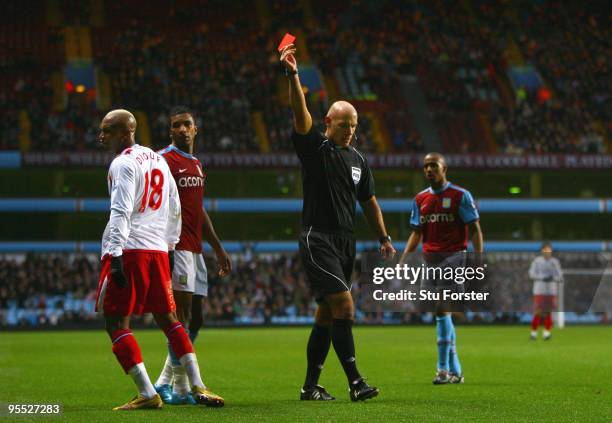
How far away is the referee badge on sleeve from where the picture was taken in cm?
822

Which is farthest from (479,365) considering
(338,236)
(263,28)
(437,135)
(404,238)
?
(263,28)

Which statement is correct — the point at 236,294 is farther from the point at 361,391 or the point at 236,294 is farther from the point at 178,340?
the point at 178,340

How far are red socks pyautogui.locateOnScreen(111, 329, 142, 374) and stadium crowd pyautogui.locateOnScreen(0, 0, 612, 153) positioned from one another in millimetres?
29809

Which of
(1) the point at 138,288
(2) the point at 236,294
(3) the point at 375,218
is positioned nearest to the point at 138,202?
(1) the point at 138,288

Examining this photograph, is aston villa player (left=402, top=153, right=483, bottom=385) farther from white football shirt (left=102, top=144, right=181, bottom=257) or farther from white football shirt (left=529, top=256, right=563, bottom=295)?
white football shirt (left=529, top=256, right=563, bottom=295)

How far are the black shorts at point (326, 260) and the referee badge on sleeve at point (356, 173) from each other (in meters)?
0.48

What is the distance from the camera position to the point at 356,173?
27.1ft

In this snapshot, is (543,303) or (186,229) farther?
(543,303)

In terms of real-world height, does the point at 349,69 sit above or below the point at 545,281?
above

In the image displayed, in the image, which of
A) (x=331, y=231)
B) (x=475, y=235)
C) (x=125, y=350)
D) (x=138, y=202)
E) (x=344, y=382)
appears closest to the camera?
(x=125, y=350)

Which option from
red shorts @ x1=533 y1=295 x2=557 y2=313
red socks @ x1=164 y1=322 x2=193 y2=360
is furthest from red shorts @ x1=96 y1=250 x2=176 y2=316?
red shorts @ x1=533 y1=295 x2=557 y2=313

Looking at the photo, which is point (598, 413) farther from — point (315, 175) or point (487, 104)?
point (487, 104)

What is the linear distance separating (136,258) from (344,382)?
372 centimetres

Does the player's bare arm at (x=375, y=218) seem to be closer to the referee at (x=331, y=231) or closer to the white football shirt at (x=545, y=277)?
the referee at (x=331, y=231)
